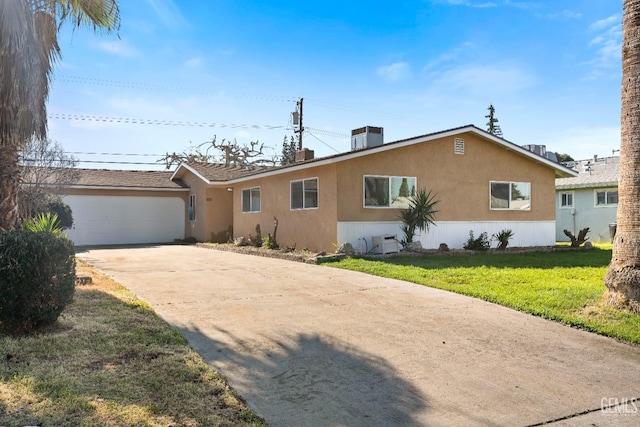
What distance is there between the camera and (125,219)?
23453 mm

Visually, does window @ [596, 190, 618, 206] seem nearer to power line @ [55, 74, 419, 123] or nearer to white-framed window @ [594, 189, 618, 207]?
white-framed window @ [594, 189, 618, 207]

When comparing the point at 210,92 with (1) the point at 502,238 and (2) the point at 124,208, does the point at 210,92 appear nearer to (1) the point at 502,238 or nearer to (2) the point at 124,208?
(2) the point at 124,208

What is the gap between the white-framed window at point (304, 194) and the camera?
1524 centimetres

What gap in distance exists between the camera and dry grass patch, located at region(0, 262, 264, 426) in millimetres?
3307

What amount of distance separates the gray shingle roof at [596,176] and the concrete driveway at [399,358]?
1914 cm

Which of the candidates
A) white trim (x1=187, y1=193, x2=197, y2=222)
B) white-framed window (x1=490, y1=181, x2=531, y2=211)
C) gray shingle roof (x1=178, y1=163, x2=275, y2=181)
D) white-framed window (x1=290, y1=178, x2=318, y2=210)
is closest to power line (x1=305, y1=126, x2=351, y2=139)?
gray shingle roof (x1=178, y1=163, x2=275, y2=181)

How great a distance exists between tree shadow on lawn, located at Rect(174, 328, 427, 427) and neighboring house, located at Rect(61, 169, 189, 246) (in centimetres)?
1922

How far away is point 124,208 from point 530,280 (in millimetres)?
20072

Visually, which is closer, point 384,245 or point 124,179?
point 384,245

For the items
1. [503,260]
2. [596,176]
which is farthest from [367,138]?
[596,176]

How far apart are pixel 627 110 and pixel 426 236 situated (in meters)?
9.30

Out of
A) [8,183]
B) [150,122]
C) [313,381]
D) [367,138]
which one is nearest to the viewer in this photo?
[313,381]

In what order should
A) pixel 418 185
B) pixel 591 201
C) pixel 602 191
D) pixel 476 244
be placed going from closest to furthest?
pixel 418 185
pixel 476 244
pixel 602 191
pixel 591 201

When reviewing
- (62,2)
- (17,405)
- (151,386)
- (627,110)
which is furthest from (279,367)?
(62,2)
